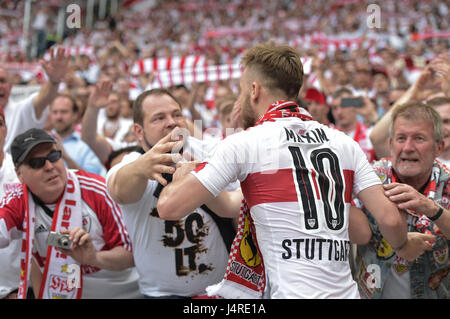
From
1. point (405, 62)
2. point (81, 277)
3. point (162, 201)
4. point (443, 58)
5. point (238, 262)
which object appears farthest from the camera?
point (405, 62)

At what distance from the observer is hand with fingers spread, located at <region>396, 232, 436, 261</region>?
2.55 meters

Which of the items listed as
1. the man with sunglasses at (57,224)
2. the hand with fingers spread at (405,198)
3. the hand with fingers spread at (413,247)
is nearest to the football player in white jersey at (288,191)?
the hand with fingers spread at (405,198)

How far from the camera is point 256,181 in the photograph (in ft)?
7.01

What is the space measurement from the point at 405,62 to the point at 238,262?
7.79 metres

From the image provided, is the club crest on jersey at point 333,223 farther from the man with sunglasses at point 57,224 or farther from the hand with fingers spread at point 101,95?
the hand with fingers spread at point 101,95

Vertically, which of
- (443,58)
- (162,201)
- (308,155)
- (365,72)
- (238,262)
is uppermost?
(365,72)

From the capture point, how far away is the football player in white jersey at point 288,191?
206 centimetres

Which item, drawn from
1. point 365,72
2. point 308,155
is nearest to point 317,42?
point 365,72

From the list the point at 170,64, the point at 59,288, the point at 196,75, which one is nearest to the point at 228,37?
the point at 170,64

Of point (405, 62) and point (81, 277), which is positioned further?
point (405, 62)

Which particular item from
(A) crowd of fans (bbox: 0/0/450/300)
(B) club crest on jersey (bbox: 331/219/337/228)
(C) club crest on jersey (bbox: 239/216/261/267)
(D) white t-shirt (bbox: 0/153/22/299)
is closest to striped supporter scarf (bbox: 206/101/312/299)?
(C) club crest on jersey (bbox: 239/216/261/267)

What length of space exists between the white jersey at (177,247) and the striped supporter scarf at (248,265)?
0.74 metres

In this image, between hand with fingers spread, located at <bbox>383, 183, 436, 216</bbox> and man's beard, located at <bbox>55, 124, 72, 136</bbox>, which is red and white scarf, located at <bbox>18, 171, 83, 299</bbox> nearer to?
hand with fingers spread, located at <bbox>383, 183, 436, 216</bbox>
